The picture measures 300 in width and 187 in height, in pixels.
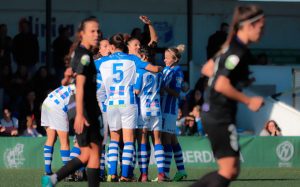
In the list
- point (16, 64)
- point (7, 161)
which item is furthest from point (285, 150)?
point (16, 64)

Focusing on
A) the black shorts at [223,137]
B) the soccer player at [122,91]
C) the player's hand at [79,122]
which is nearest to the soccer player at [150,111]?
the soccer player at [122,91]

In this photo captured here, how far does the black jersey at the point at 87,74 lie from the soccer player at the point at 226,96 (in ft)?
6.10

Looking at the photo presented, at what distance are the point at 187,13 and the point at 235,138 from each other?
18923 mm

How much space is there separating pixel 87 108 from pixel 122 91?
396 cm

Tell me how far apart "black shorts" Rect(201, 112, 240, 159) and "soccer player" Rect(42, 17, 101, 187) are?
1.84 metres

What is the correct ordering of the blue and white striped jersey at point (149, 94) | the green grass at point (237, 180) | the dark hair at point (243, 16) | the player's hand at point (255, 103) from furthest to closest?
the blue and white striped jersey at point (149, 94) → the green grass at point (237, 180) → the dark hair at point (243, 16) → the player's hand at point (255, 103)

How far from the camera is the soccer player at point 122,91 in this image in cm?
1488

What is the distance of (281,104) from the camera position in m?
25.7

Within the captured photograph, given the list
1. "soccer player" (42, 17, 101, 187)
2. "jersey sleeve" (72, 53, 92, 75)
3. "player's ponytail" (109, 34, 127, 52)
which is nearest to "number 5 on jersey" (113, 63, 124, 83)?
"player's ponytail" (109, 34, 127, 52)

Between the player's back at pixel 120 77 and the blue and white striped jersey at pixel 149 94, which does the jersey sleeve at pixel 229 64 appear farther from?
the blue and white striped jersey at pixel 149 94

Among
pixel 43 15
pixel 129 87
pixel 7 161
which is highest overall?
pixel 43 15

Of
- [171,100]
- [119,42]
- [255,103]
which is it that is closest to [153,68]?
[119,42]

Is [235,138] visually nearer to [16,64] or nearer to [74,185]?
[74,185]

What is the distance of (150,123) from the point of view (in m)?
15.5
